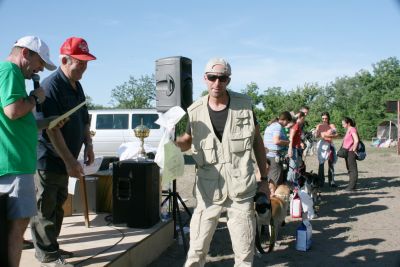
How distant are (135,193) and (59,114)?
60.9 inches

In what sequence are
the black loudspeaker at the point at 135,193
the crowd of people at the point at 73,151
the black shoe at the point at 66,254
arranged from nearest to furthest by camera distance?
1. the crowd of people at the point at 73,151
2. the black shoe at the point at 66,254
3. the black loudspeaker at the point at 135,193

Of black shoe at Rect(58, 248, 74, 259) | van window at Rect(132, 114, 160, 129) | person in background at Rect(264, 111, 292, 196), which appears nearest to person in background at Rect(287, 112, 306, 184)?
person in background at Rect(264, 111, 292, 196)

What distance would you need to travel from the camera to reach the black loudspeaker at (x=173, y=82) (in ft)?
16.3

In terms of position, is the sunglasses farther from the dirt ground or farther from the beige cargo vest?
the dirt ground

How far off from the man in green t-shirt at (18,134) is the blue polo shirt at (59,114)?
0.48 meters

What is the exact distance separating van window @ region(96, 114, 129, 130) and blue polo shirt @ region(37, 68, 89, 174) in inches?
365

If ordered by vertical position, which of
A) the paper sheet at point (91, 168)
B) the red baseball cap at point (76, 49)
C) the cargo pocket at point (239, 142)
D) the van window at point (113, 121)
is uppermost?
the red baseball cap at point (76, 49)

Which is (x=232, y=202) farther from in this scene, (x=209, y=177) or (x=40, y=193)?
(x=40, y=193)

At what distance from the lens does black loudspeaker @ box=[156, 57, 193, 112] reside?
4957mm

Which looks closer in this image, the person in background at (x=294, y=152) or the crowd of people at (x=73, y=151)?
the crowd of people at (x=73, y=151)

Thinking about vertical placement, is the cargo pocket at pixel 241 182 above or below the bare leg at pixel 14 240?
above

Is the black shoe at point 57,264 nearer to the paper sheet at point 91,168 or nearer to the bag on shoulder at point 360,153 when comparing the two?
the paper sheet at point 91,168

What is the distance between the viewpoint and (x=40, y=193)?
2.96 meters

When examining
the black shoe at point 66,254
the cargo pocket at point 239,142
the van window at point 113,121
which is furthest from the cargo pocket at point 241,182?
the van window at point 113,121
